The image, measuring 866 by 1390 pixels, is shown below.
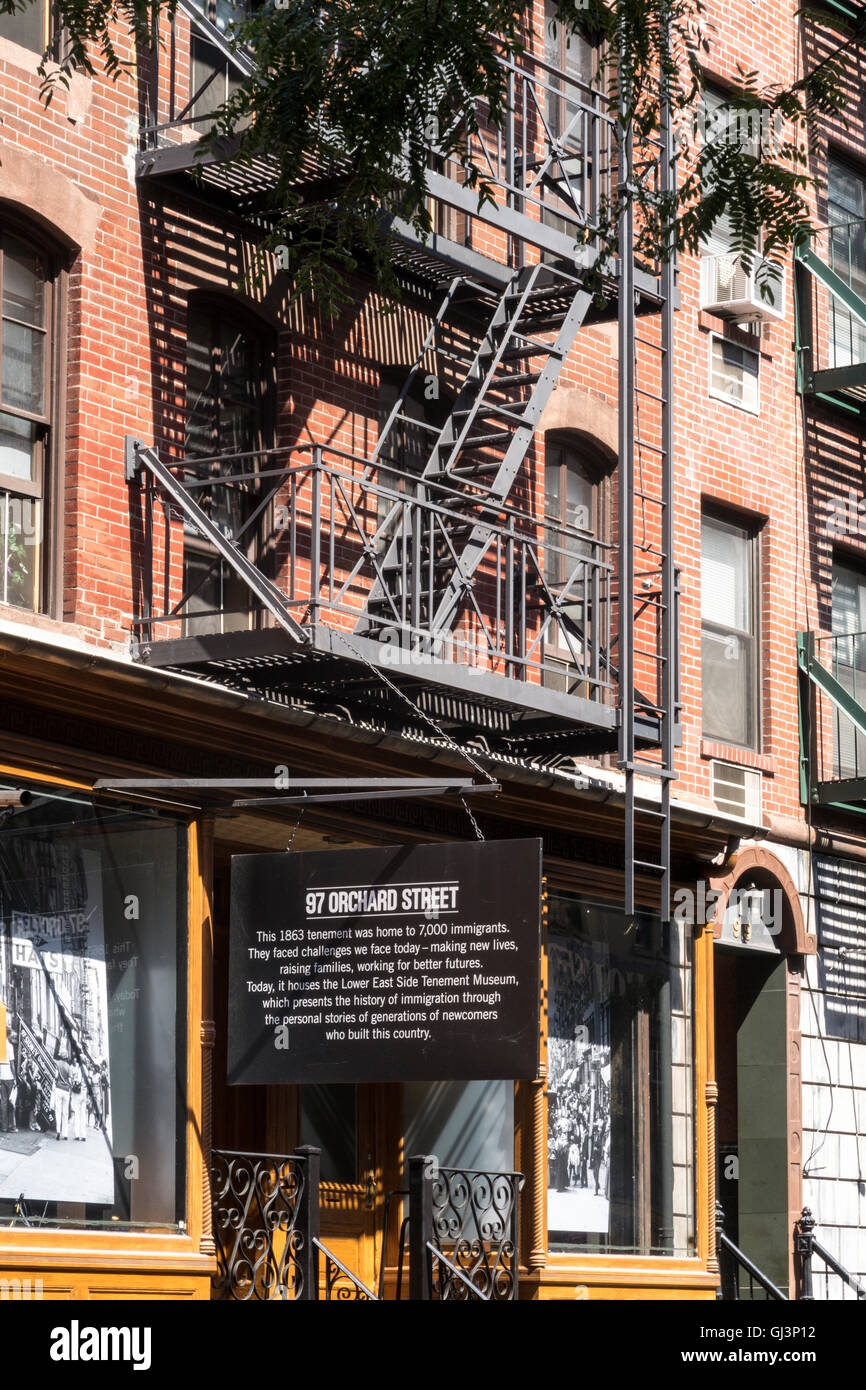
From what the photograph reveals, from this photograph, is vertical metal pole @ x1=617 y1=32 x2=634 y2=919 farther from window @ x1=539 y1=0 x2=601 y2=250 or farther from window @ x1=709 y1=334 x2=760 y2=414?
window @ x1=709 y1=334 x2=760 y2=414

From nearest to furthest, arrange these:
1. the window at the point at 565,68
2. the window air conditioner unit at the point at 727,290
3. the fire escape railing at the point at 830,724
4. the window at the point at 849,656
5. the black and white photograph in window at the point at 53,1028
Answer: the black and white photograph in window at the point at 53,1028 < the window at the point at 565,68 < the window air conditioner unit at the point at 727,290 < the fire escape railing at the point at 830,724 < the window at the point at 849,656

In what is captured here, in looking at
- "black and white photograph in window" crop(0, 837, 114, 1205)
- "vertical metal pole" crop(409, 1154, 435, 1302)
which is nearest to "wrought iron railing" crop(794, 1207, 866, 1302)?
"vertical metal pole" crop(409, 1154, 435, 1302)

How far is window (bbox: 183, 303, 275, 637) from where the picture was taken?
14.3 meters

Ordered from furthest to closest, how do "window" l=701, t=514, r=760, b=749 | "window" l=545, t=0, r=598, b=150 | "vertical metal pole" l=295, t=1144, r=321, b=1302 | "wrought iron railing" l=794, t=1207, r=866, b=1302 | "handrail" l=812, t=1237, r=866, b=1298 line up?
"window" l=701, t=514, r=760, b=749
"wrought iron railing" l=794, t=1207, r=866, b=1302
"handrail" l=812, t=1237, r=866, b=1298
"window" l=545, t=0, r=598, b=150
"vertical metal pole" l=295, t=1144, r=321, b=1302

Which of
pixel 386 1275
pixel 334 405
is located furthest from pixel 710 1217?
pixel 334 405

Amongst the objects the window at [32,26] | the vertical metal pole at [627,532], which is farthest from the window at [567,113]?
the window at [32,26]

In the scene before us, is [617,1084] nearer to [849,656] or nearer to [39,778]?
[39,778]

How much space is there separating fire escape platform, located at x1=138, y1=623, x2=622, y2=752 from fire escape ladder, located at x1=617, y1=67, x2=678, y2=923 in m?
0.45

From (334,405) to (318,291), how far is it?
2.95 ft

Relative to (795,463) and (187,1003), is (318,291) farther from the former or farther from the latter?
(795,463)

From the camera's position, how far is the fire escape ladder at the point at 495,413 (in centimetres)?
1506

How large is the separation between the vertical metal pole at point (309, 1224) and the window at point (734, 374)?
331 inches

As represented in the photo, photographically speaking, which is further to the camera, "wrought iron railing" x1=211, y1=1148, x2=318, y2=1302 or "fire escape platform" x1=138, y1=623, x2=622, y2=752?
"wrought iron railing" x1=211, y1=1148, x2=318, y2=1302

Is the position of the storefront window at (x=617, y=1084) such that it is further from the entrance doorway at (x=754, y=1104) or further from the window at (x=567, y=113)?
the window at (x=567, y=113)
